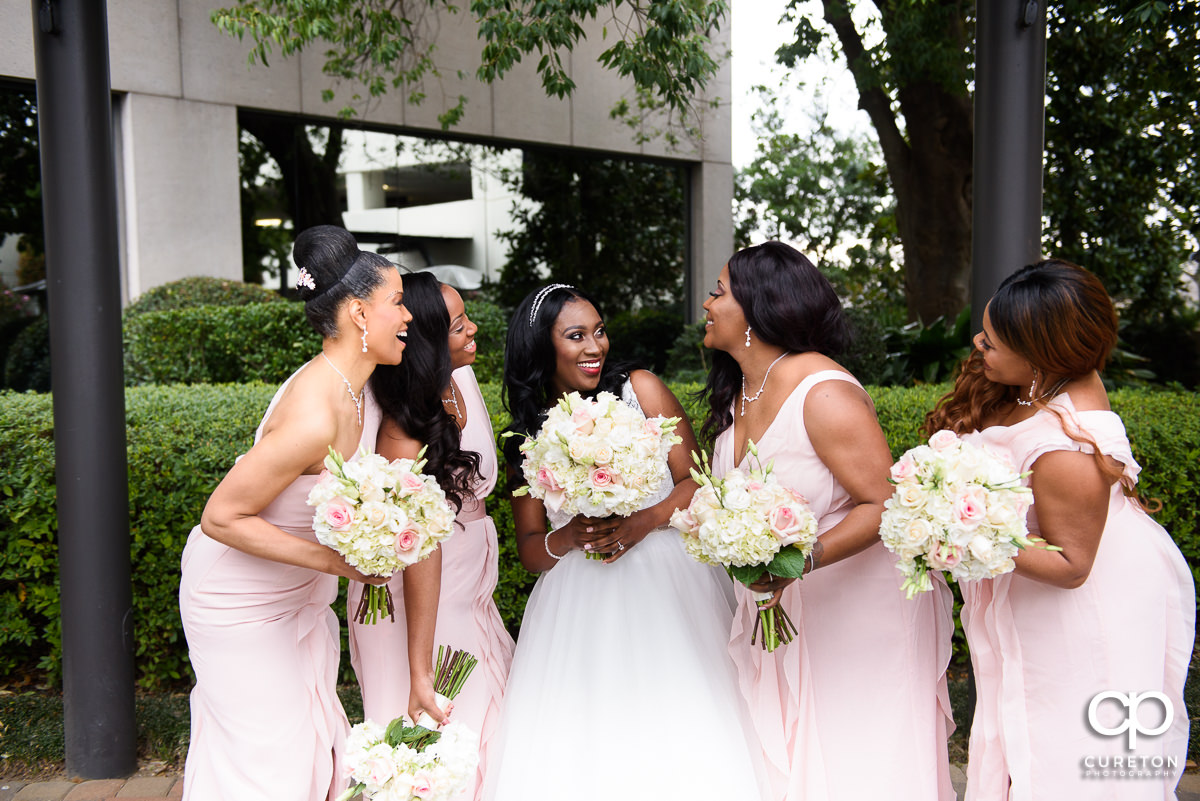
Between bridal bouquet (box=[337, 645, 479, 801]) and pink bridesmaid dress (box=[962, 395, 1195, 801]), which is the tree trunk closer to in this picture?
pink bridesmaid dress (box=[962, 395, 1195, 801])

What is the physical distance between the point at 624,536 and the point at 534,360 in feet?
2.48

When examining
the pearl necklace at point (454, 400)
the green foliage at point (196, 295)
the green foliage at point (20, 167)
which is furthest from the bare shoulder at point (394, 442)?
the green foliage at point (20, 167)

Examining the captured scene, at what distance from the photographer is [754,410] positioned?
10.1ft

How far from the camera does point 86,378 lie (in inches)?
151

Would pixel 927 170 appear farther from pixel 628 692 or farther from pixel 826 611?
pixel 628 692

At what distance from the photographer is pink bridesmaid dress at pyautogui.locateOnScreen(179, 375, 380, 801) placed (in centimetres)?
270

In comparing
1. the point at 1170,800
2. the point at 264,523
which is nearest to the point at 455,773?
the point at 264,523

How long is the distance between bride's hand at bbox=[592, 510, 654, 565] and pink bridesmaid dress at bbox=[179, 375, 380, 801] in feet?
2.70

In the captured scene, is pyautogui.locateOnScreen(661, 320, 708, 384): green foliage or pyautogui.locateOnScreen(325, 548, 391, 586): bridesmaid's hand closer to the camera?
pyautogui.locateOnScreen(325, 548, 391, 586): bridesmaid's hand

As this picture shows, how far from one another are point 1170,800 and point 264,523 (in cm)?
273

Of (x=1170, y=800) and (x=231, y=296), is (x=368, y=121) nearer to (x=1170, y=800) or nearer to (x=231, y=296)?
(x=231, y=296)

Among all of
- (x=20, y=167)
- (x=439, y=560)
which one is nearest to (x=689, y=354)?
(x=20, y=167)

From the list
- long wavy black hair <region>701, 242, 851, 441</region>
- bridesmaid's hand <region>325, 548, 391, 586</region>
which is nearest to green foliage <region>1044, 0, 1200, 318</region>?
long wavy black hair <region>701, 242, 851, 441</region>

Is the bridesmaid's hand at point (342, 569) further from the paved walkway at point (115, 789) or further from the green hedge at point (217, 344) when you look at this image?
the green hedge at point (217, 344)
